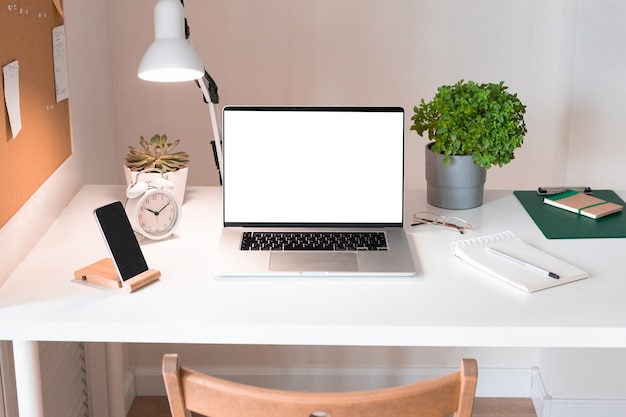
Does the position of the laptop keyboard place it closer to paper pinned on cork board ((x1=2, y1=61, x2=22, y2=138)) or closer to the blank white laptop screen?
the blank white laptop screen

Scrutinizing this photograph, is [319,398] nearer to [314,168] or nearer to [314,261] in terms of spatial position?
[314,261]

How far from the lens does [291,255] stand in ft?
5.59

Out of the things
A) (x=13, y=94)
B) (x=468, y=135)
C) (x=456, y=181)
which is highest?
(x=13, y=94)

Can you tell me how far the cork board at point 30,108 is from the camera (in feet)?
5.34

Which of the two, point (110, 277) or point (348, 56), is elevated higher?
point (348, 56)

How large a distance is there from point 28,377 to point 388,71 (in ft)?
4.83

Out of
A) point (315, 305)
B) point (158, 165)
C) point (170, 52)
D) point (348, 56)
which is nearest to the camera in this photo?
point (315, 305)

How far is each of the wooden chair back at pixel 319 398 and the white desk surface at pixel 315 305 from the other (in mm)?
238

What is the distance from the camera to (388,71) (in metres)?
2.59

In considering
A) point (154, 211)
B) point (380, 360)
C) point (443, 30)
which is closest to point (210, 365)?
point (380, 360)

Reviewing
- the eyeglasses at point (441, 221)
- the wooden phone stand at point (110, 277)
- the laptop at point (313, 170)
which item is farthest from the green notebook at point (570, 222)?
the wooden phone stand at point (110, 277)

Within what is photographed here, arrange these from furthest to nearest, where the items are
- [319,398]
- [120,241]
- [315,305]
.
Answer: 1. [120,241]
2. [315,305]
3. [319,398]

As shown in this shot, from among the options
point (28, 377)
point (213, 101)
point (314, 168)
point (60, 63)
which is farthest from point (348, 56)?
point (28, 377)

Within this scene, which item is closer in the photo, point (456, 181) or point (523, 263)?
point (523, 263)
